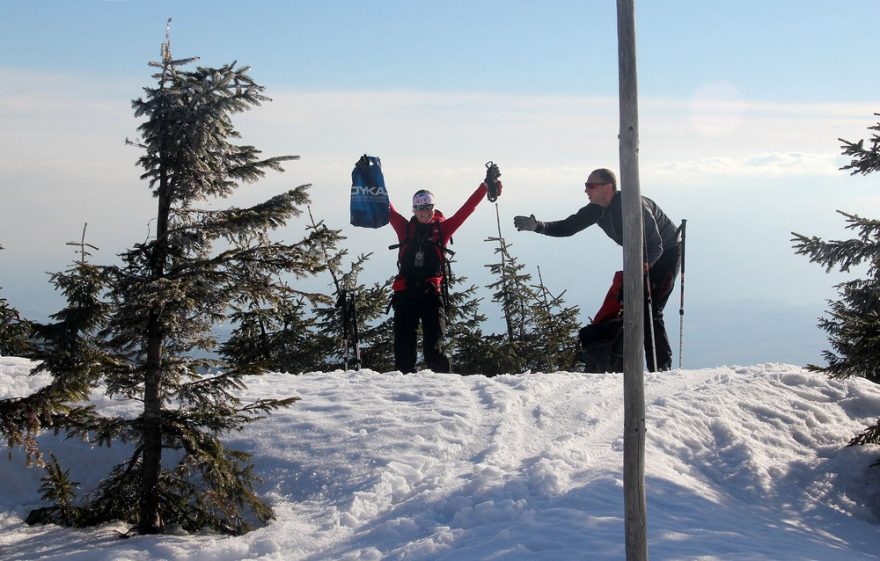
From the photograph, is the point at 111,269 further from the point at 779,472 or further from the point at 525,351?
the point at 525,351

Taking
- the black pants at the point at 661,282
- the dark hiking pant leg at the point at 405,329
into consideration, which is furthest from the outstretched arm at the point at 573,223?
the dark hiking pant leg at the point at 405,329

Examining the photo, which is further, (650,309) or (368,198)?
(368,198)

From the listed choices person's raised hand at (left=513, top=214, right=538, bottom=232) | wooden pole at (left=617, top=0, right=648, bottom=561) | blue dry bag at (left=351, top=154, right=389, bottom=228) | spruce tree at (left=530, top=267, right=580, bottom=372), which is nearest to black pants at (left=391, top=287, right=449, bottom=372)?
blue dry bag at (left=351, top=154, right=389, bottom=228)

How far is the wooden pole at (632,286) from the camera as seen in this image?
504 centimetres

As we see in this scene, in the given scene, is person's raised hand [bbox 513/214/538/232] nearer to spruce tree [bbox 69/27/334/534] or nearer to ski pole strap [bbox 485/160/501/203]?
ski pole strap [bbox 485/160/501/203]

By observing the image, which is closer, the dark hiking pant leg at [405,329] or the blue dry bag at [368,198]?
the dark hiking pant leg at [405,329]

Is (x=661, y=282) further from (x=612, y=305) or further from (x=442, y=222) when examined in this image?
(x=442, y=222)

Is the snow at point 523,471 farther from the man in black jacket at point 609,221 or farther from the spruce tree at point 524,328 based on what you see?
the spruce tree at point 524,328

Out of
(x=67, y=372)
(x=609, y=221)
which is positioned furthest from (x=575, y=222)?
(x=67, y=372)

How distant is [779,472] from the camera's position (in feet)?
30.5

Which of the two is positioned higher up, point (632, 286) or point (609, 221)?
point (609, 221)

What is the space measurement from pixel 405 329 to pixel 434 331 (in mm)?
478

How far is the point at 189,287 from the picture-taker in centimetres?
793

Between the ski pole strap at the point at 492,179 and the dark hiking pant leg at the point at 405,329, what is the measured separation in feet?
6.82
